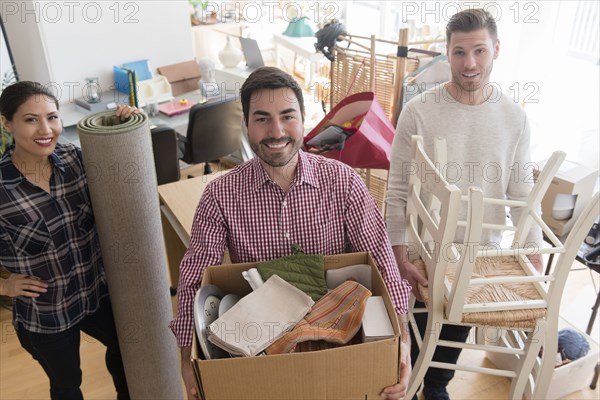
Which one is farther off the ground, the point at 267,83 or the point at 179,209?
the point at 267,83

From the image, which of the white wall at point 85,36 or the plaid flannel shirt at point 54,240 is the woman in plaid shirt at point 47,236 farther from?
the white wall at point 85,36

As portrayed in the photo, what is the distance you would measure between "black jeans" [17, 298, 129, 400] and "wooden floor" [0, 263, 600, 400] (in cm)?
49

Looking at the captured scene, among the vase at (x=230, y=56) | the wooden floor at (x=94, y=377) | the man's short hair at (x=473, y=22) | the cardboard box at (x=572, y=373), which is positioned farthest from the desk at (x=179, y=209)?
the vase at (x=230, y=56)

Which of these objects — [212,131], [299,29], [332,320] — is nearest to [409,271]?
[332,320]

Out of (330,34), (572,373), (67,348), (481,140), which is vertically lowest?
(572,373)

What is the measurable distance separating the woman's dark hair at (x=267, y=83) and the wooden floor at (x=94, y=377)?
5.20ft

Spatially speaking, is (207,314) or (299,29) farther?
(299,29)

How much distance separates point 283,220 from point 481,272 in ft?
2.79

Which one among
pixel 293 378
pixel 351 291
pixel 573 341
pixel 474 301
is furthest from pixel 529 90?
pixel 293 378

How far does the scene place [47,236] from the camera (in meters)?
1.54

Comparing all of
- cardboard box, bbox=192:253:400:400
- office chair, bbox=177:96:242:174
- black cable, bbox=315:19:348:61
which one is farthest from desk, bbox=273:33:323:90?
cardboard box, bbox=192:253:400:400

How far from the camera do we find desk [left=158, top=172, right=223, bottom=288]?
7.09ft

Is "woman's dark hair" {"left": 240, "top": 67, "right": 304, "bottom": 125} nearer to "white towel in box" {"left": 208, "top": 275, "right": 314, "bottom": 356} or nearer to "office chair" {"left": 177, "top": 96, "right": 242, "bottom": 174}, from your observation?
"white towel in box" {"left": 208, "top": 275, "right": 314, "bottom": 356}

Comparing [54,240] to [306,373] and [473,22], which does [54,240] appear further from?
[473,22]
